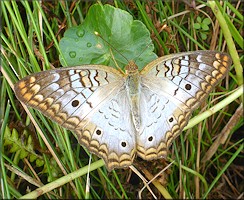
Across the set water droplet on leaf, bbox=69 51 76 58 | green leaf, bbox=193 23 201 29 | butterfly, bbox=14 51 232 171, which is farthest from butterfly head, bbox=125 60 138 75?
green leaf, bbox=193 23 201 29

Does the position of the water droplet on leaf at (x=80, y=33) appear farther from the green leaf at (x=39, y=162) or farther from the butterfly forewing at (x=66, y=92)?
the green leaf at (x=39, y=162)

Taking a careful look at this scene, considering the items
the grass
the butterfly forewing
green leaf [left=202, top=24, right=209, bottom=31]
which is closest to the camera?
the butterfly forewing

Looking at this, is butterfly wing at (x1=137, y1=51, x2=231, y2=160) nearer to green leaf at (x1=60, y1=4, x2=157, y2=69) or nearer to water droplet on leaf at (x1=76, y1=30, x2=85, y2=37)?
green leaf at (x1=60, y1=4, x2=157, y2=69)

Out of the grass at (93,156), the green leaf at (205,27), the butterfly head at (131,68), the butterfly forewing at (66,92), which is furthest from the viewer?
the green leaf at (205,27)

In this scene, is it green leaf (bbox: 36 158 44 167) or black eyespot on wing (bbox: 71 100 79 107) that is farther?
green leaf (bbox: 36 158 44 167)

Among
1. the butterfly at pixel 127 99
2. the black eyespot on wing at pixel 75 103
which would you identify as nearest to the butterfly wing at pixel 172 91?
the butterfly at pixel 127 99

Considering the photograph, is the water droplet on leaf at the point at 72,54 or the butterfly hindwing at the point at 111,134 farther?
the water droplet on leaf at the point at 72,54
